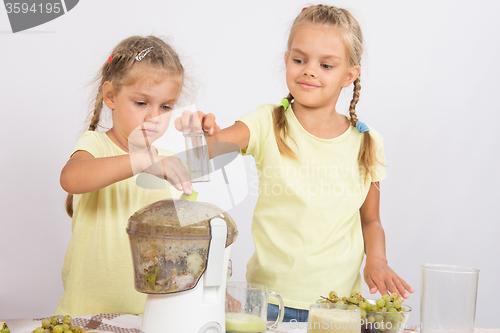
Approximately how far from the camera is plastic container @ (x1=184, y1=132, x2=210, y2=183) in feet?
2.49

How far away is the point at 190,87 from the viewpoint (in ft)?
4.42

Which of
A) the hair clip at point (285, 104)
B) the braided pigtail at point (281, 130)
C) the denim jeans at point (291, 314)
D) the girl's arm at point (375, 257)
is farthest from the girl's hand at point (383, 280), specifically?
the hair clip at point (285, 104)

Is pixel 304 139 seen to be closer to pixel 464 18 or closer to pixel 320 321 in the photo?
pixel 320 321

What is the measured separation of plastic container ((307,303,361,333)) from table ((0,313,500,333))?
15cm

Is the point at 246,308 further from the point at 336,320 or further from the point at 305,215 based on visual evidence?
the point at 305,215

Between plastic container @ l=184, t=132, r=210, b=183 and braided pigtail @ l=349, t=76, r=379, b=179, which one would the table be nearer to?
plastic container @ l=184, t=132, r=210, b=183

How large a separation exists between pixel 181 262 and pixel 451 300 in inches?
14.2

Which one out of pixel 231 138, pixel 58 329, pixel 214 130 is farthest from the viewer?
pixel 231 138

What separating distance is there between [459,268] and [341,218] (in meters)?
0.43

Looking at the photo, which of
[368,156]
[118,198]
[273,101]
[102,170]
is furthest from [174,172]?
[273,101]

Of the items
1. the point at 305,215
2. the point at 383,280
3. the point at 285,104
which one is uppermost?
the point at 285,104

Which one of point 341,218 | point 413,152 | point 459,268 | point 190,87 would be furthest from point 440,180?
point 459,268

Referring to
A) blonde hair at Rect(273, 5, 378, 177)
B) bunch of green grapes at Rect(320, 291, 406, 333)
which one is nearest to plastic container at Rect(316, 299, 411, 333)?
bunch of green grapes at Rect(320, 291, 406, 333)

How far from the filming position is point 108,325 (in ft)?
2.60
